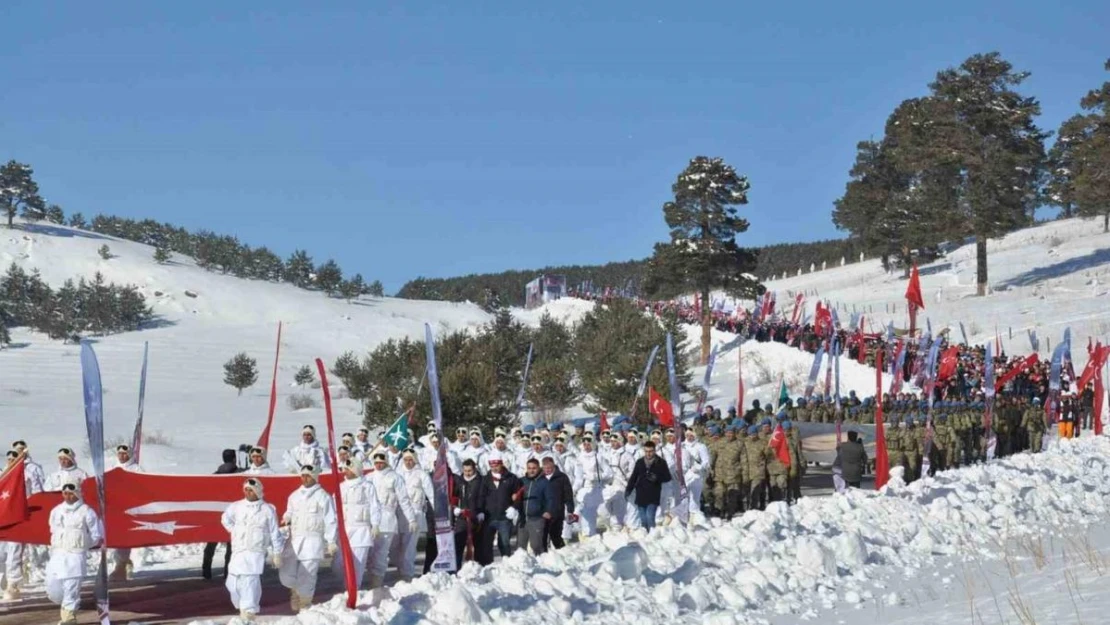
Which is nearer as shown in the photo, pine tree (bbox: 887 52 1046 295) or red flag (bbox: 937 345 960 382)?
red flag (bbox: 937 345 960 382)

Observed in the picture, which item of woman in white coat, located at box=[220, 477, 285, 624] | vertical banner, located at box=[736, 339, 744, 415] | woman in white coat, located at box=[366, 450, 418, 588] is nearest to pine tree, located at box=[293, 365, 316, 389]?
vertical banner, located at box=[736, 339, 744, 415]

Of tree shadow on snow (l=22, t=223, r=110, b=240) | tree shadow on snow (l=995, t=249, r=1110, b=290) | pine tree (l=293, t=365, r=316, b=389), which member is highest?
tree shadow on snow (l=22, t=223, r=110, b=240)

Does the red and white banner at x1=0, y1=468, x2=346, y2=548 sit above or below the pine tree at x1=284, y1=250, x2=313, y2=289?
below

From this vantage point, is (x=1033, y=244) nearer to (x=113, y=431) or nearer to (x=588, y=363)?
(x=588, y=363)

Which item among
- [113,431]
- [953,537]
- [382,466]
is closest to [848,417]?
[953,537]

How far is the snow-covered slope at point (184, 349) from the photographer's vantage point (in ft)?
124

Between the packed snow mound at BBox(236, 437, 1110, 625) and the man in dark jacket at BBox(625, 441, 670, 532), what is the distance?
74.7 inches

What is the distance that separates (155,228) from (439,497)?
12320 centimetres

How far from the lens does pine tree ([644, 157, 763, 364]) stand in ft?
177

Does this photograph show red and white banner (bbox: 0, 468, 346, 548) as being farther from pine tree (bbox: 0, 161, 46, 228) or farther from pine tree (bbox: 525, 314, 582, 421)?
pine tree (bbox: 0, 161, 46, 228)

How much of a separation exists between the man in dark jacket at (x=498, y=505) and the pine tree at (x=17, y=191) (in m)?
93.1

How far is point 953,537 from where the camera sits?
15.8 metres

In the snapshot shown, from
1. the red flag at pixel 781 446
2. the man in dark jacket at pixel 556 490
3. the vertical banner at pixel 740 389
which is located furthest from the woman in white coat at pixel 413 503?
the vertical banner at pixel 740 389

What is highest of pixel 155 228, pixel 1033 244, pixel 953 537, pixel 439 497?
pixel 155 228
